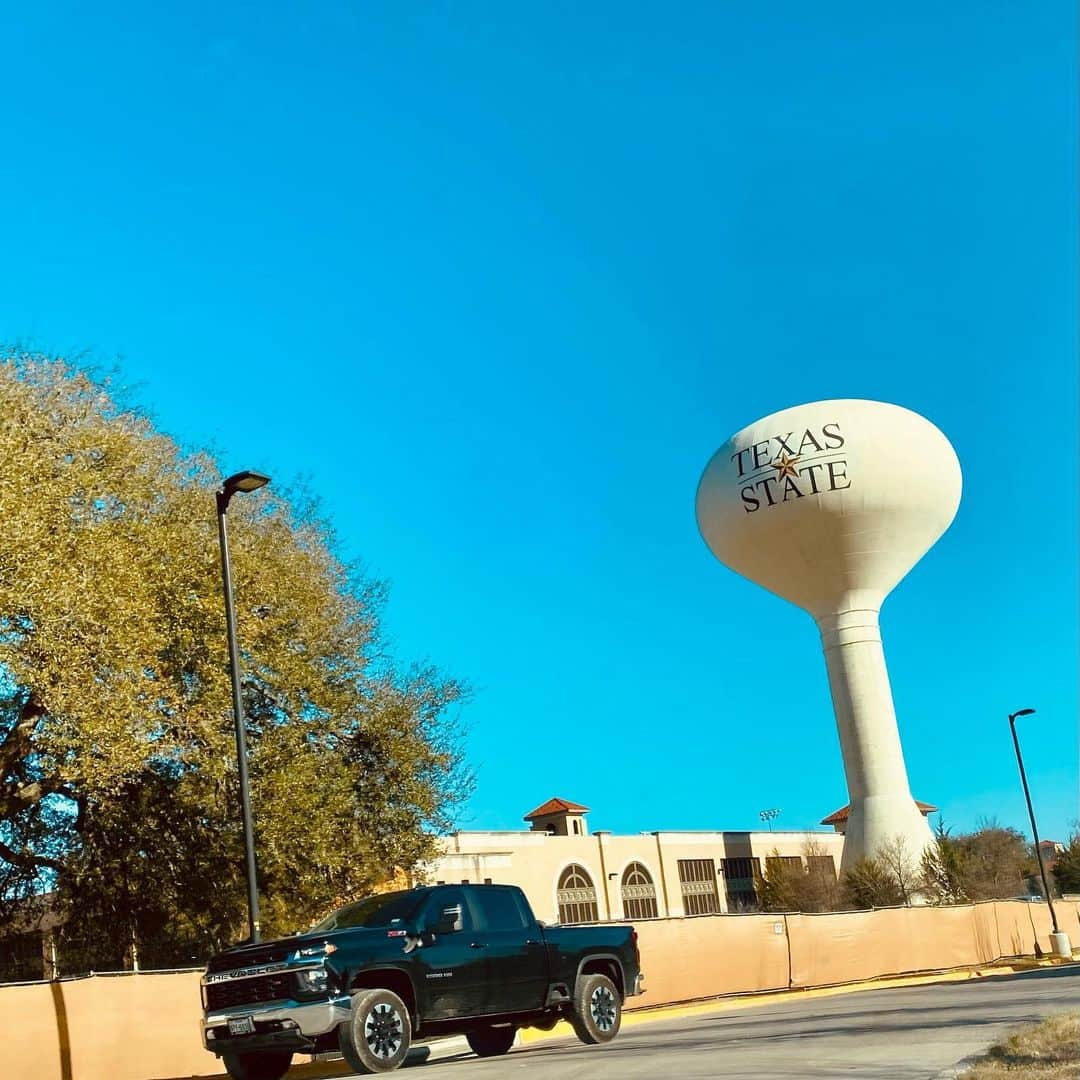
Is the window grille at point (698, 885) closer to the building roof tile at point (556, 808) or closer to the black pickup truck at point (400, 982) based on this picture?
the building roof tile at point (556, 808)

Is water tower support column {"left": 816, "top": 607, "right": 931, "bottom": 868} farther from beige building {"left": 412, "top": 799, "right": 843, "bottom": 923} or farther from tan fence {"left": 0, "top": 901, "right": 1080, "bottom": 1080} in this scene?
tan fence {"left": 0, "top": 901, "right": 1080, "bottom": 1080}

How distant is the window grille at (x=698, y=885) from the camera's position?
3196 inches

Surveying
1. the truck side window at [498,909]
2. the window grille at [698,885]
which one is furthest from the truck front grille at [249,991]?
the window grille at [698,885]

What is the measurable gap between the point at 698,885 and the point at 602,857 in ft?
31.6

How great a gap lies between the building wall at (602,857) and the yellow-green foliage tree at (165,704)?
3587cm

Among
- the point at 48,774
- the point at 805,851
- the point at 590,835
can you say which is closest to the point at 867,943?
the point at 48,774

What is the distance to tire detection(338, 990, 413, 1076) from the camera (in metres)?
12.2

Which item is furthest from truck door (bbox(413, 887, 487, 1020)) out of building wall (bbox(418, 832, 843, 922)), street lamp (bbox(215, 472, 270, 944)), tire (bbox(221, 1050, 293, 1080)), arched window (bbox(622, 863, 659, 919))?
arched window (bbox(622, 863, 659, 919))

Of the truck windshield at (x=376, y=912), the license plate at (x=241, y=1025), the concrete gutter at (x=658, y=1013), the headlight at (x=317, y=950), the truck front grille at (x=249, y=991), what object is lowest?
the concrete gutter at (x=658, y=1013)

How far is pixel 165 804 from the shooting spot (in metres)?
26.0

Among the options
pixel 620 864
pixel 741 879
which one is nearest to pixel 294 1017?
pixel 620 864

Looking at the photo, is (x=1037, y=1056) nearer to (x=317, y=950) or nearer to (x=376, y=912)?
(x=317, y=950)

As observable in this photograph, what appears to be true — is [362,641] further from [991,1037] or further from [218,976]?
[991,1037]

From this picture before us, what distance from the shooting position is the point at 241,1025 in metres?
12.4
